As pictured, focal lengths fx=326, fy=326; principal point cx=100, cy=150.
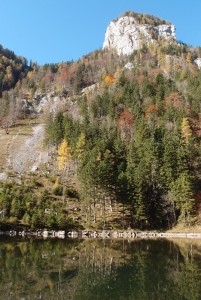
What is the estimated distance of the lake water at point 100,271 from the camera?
28.6 m

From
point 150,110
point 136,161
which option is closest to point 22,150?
point 150,110

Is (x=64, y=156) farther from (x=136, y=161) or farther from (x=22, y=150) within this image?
(x=22, y=150)

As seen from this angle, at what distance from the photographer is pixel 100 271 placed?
3709cm

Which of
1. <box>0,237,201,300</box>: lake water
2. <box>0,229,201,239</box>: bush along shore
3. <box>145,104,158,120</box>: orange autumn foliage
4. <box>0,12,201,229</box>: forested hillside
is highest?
<box>145,104,158,120</box>: orange autumn foliage

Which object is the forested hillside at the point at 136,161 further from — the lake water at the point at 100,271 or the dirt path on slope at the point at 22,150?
the lake water at the point at 100,271

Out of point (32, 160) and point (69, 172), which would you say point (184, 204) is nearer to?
point (69, 172)

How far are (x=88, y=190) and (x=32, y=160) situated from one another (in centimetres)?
4249

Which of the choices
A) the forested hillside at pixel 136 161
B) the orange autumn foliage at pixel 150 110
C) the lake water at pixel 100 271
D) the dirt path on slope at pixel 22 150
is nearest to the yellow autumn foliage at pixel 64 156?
the forested hillside at pixel 136 161

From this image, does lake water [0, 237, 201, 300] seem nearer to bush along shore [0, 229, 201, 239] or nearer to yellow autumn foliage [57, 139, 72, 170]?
bush along shore [0, 229, 201, 239]

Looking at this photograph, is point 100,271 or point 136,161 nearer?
point 100,271

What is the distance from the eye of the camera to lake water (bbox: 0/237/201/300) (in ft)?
93.8

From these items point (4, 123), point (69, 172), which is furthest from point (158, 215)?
point (4, 123)

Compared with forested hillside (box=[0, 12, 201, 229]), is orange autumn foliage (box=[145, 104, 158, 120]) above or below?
above

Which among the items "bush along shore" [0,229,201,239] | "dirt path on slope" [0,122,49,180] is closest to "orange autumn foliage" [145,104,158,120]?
"dirt path on slope" [0,122,49,180]
